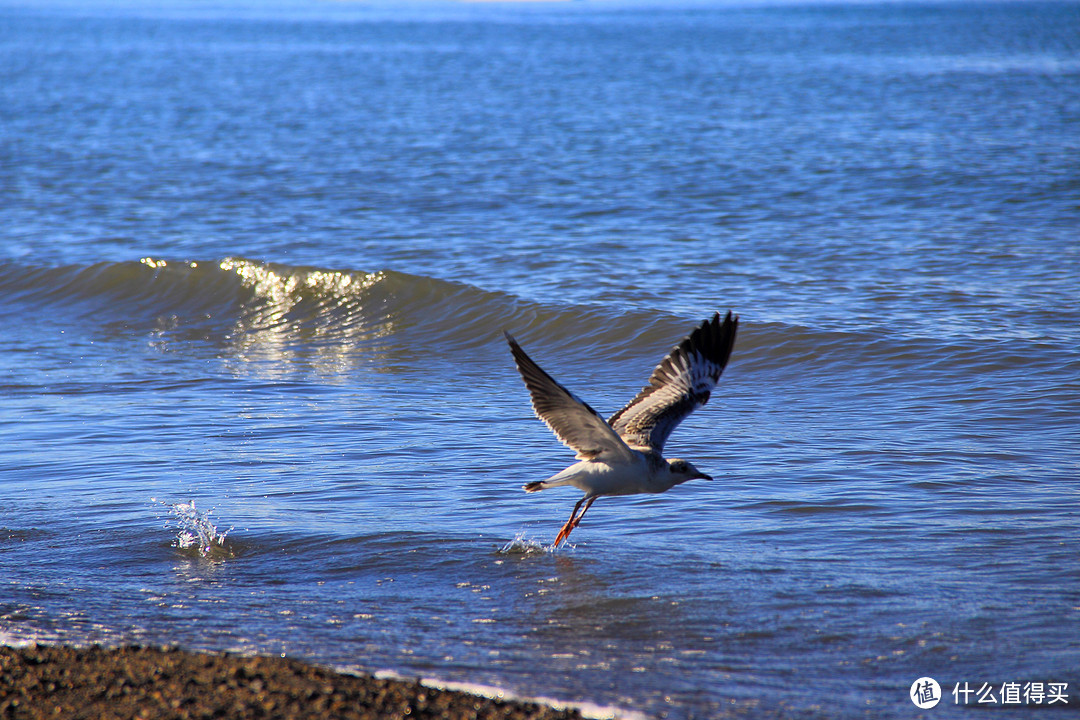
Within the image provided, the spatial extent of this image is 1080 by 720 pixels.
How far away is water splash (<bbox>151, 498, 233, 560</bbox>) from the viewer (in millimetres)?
6484

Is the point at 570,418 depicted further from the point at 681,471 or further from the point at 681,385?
the point at 681,385

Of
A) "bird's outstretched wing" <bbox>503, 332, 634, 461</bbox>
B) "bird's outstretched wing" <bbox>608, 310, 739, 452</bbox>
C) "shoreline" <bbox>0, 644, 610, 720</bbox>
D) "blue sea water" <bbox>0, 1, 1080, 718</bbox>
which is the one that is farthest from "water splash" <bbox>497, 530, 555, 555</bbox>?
"shoreline" <bbox>0, 644, 610, 720</bbox>

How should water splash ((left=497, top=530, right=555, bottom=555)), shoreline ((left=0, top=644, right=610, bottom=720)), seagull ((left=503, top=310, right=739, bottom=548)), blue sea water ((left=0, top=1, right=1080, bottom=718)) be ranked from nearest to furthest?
shoreline ((left=0, top=644, right=610, bottom=720)) → blue sea water ((left=0, top=1, right=1080, bottom=718)) → seagull ((left=503, top=310, right=739, bottom=548)) → water splash ((left=497, top=530, right=555, bottom=555))

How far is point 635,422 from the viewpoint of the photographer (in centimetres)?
687

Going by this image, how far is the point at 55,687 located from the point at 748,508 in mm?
4154

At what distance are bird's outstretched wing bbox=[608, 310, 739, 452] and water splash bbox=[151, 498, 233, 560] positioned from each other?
97.8 inches

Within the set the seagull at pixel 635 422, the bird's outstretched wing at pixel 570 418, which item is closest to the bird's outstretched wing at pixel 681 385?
the seagull at pixel 635 422

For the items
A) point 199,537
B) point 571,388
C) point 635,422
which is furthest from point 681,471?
point 571,388

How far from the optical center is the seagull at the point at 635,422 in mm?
6039

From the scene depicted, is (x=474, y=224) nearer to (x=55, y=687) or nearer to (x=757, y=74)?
(x=55, y=687)

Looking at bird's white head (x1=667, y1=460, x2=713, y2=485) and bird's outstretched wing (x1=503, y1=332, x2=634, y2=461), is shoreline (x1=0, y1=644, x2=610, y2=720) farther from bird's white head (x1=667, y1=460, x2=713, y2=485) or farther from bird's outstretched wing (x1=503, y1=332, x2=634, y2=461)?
bird's white head (x1=667, y1=460, x2=713, y2=485)

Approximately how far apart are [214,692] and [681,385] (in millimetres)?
3495

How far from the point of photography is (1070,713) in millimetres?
4500

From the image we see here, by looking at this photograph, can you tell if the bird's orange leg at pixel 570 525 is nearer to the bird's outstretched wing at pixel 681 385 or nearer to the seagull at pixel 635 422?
the seagull at pixel 635 422
